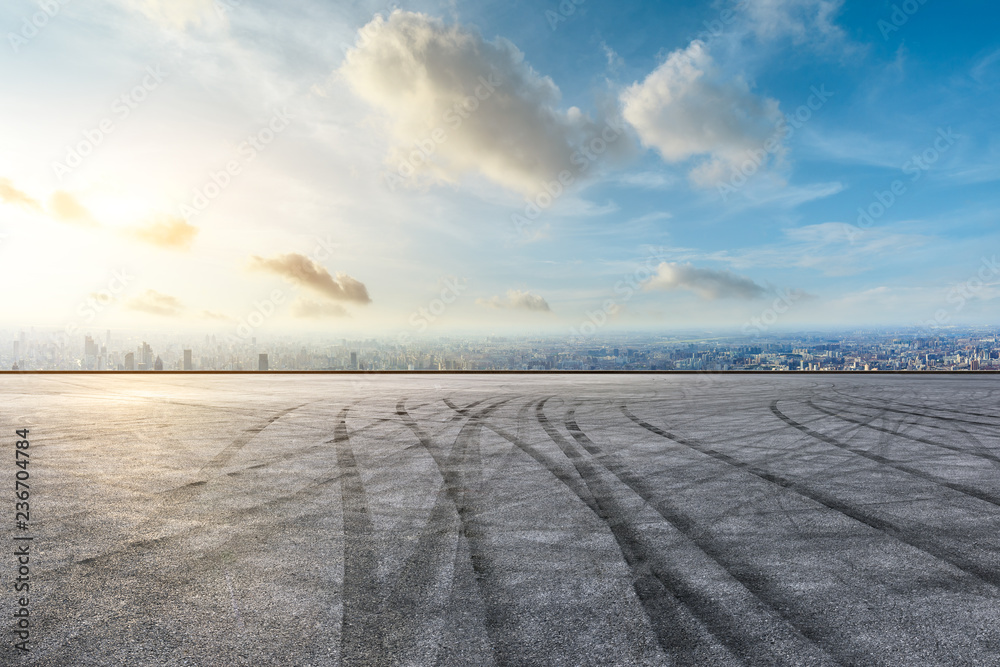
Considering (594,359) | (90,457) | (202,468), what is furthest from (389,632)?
(594,359)

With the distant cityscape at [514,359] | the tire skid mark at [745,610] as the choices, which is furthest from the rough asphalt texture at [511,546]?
the distant cityscape at [514,359]

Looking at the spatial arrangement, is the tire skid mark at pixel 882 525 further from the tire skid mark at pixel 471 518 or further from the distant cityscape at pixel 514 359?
the distant cityscape at pixel 514 359

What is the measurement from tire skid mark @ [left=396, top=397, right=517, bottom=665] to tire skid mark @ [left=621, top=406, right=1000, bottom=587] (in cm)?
371

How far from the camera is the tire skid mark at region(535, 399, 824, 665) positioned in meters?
3.06

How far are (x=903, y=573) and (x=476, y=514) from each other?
3.64 metres

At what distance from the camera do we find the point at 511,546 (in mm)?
4617

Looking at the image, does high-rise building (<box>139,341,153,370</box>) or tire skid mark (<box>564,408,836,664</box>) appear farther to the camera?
high-rise building (<box>139,341,153,370</box>)

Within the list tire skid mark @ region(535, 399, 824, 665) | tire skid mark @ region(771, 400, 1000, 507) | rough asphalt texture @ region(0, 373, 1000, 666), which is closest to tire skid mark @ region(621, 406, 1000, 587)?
rough asphalt texture @ region(0, 373, 1000, 666)

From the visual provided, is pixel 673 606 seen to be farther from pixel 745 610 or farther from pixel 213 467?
pixel 213 467

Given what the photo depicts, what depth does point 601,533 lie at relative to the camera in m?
4.93

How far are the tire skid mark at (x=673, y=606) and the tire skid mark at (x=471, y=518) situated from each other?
955 millimetres

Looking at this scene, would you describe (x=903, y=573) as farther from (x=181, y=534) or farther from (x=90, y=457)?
(x=90, y=457)

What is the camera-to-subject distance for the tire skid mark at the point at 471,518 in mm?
3324

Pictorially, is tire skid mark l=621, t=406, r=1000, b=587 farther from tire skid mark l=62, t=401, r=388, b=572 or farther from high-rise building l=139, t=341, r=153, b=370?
high-rise building l=139, t=341, r=153, b=370
